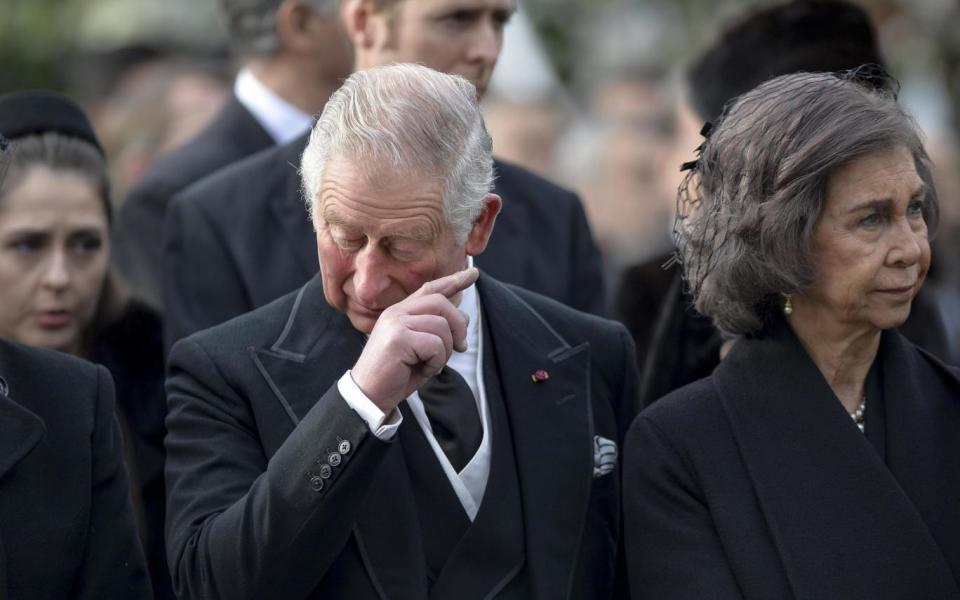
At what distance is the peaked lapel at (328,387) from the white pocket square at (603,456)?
0.49 meters

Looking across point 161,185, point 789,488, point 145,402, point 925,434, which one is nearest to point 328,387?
point 789,488

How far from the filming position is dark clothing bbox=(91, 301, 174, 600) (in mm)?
5219

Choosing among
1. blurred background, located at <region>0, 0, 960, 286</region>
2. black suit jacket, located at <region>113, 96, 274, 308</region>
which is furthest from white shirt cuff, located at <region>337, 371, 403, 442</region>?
blurred background, located at <region>0, 0, 960, 286</region>

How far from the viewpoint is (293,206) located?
527 cm

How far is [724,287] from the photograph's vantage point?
4.27 m

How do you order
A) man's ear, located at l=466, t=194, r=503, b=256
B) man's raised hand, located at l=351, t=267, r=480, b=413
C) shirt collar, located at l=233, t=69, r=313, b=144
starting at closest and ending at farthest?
man's raised hand, located at l=351, t=267, r=480, b=413 → man's ear, located at l=466, t=194, r=503, b=256 → shirt collar, located at l=233, t=69, r=313, b=144

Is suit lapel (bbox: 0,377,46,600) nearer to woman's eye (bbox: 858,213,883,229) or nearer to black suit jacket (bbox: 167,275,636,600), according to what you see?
black suit jacket (bbox: 167,275,636,600)

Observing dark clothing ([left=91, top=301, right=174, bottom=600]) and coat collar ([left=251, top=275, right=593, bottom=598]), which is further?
dark clothing ([left=91, top=301, right=174, bottom=600])

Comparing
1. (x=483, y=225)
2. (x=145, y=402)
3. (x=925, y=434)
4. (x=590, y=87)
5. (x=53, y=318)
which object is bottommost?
(x=590, y=87)

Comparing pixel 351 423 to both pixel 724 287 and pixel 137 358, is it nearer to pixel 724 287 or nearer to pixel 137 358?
pixel 724 287

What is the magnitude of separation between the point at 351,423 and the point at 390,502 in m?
0.30

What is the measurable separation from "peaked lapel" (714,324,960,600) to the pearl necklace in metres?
0.10

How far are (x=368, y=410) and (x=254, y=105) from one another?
9.04 feet

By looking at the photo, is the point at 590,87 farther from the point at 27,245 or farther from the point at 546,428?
the point at 546,428
